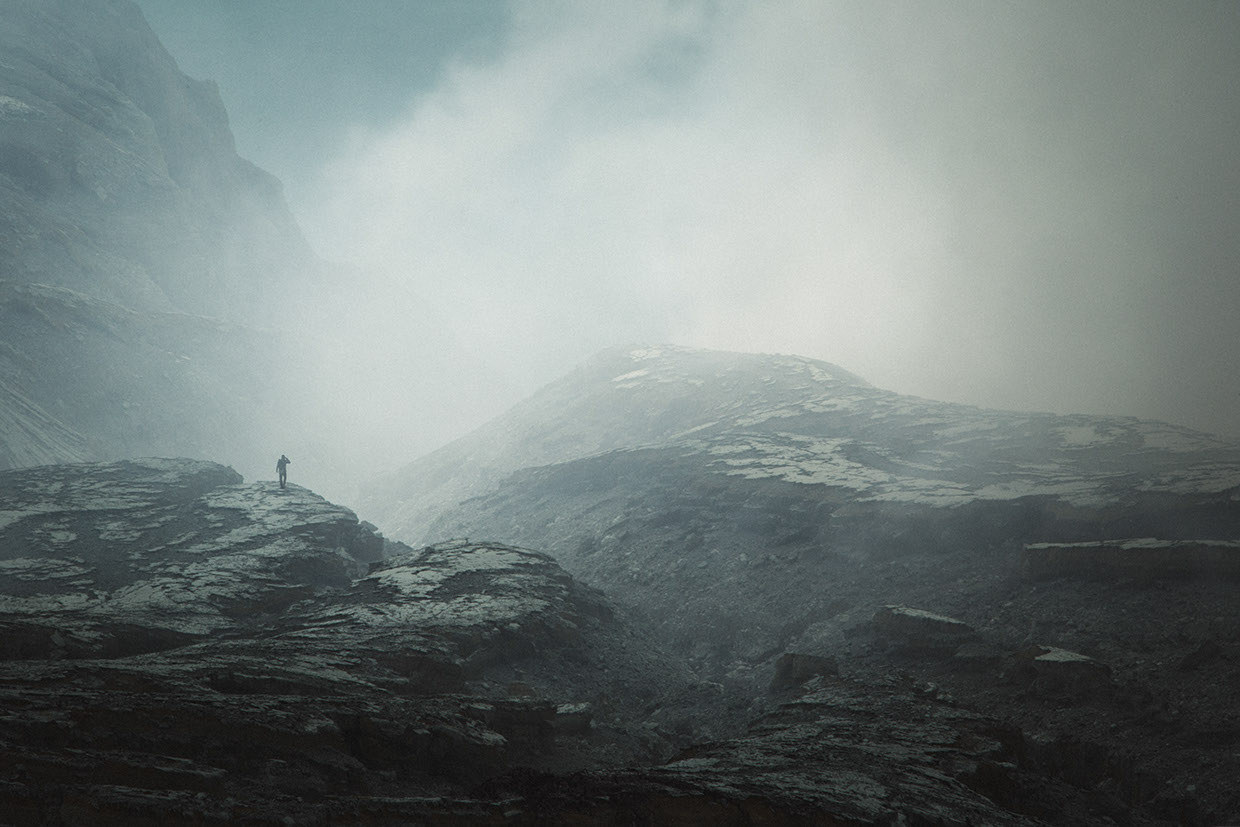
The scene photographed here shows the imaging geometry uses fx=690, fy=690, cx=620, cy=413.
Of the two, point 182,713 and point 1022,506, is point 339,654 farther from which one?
point 1022,506

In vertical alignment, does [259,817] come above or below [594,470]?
below

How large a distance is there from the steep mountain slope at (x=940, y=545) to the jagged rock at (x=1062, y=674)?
11 cm

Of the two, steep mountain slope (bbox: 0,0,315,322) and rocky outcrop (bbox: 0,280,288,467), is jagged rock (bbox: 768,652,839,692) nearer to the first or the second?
rocky outcrop (bbox: 0,280,288,467)

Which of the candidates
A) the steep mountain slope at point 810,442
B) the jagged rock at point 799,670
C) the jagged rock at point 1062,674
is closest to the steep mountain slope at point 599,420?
the steep mountain slope at point 810,442

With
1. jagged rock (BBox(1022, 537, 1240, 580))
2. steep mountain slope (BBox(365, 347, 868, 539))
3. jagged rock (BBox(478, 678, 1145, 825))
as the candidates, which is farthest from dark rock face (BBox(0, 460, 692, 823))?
steep mountain slope (BBox(365, 347, 868, 539))

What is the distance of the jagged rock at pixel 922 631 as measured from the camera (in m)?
25.0

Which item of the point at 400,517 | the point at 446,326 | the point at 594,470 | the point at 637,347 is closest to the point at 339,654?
the point at 594,470

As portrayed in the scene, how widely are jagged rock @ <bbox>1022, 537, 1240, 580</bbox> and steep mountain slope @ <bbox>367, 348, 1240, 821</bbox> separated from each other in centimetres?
7

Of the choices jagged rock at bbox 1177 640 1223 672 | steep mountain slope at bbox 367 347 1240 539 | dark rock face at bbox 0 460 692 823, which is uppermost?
steep mountain slope at bbox 367 347 1240 539

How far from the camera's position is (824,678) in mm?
22922

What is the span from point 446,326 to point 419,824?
154519mm

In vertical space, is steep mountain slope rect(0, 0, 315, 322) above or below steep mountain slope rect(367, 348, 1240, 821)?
above

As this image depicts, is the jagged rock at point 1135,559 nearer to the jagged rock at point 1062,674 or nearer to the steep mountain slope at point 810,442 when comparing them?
the steep mountain slope at point 810,442

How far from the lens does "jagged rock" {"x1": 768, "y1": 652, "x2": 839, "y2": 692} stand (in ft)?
79.0
